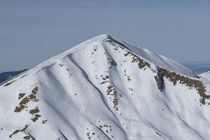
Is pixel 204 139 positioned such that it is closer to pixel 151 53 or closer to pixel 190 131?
pixel 190 131

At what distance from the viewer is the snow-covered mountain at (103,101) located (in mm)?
53250

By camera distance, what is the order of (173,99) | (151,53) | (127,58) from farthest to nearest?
(151,53)
(127,58)
(173,99)

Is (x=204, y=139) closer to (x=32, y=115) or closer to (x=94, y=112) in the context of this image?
(x=94, y=112)

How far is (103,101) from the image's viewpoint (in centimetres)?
6275

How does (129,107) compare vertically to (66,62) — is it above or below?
below

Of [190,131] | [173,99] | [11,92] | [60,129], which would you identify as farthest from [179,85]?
[11,92]

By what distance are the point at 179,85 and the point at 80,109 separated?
83.7 feet

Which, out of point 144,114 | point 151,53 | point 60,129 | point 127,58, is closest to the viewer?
point 60,129

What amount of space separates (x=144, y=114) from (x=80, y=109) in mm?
13963

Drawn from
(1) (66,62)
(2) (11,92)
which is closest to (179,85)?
(1) (66,62)

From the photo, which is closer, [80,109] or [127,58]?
[80,109]

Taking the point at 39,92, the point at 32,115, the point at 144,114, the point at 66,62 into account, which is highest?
the point at 66,62

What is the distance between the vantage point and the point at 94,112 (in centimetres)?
5909

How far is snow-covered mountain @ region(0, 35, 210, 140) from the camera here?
5325 cm
